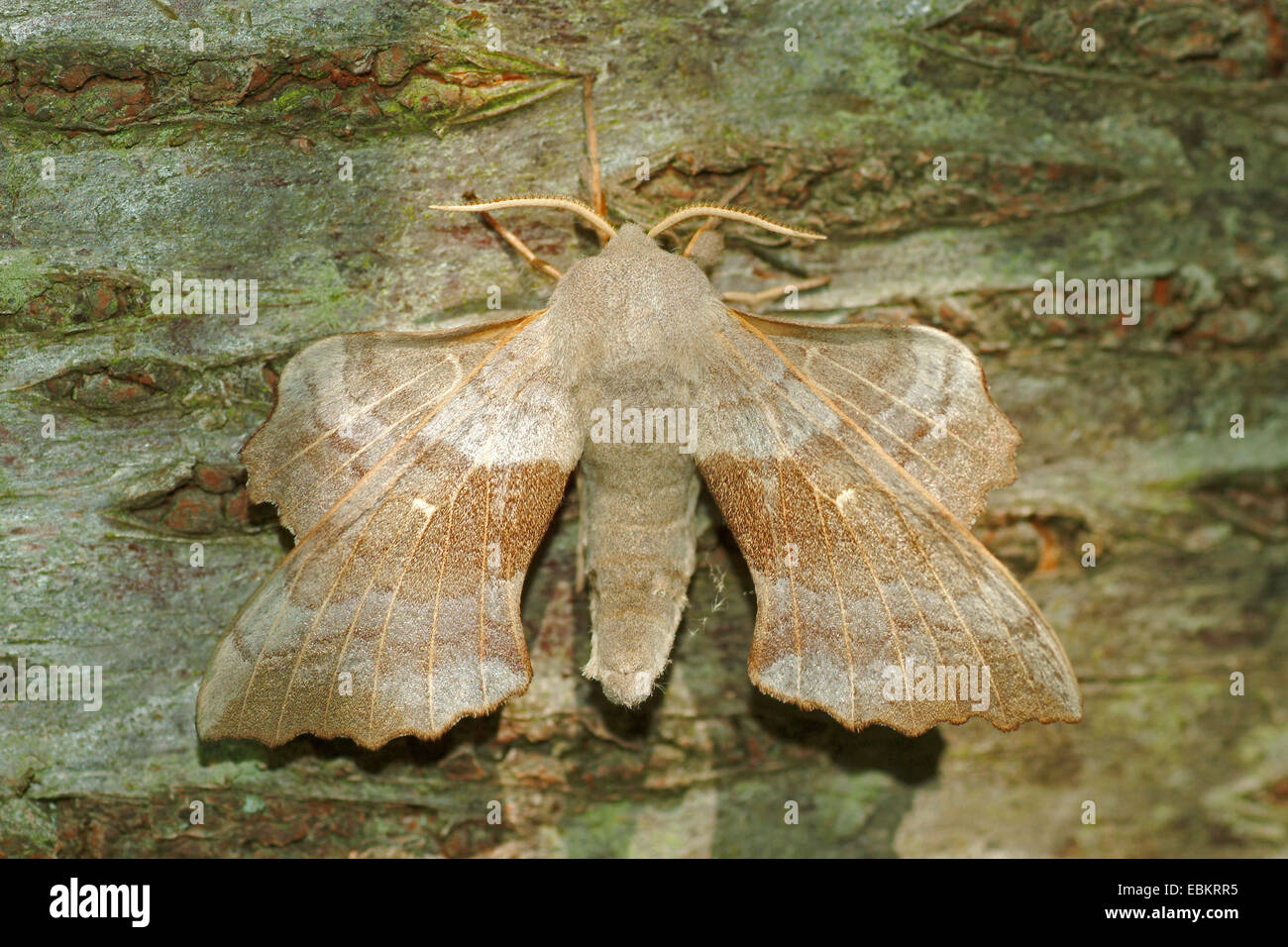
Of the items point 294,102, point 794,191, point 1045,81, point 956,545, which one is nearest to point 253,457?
point 294,102

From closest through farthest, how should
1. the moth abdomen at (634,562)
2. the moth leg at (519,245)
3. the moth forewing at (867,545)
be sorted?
the moth forewing at (867,545), the moth abdomen at (634,562), the moth leg at (519,245)

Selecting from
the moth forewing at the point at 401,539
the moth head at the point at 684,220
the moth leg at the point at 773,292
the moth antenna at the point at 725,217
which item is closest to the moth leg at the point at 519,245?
the moth head at the point at 684,220

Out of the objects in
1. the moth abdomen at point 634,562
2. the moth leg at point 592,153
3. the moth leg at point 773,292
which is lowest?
the moth abdomen at point 634,562

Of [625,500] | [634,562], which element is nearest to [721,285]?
[625,500]

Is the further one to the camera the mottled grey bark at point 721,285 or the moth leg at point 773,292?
the moth leg at point 773,292

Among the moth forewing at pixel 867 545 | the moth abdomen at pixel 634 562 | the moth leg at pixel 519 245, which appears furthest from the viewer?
the moth leg at pixel 519 245

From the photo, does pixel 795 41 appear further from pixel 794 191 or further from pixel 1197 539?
pixel 1197 539

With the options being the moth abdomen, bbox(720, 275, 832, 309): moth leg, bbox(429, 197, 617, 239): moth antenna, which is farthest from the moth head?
the moth abdomen

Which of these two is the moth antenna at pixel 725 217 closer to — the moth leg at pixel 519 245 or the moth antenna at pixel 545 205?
the moth antenna at pixel 545 205
